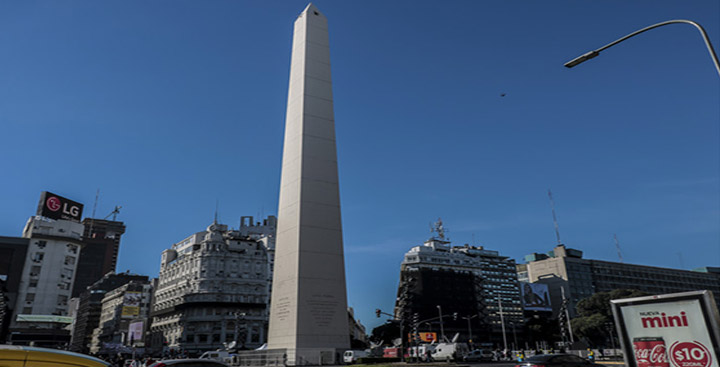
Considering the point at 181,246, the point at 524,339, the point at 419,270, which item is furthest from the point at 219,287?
the point at 524,339

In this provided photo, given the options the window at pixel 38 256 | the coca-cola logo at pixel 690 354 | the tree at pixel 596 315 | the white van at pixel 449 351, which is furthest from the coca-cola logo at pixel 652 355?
the window at pixel 38 256

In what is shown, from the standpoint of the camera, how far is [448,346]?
46219 mm

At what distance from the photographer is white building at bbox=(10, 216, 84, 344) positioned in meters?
64.2

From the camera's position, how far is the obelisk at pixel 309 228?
2531 centimetres

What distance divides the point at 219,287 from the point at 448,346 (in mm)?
52564

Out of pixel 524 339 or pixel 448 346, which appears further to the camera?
pixel 524 339

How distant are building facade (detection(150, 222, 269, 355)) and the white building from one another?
754 inches

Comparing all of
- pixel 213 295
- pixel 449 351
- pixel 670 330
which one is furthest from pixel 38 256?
pixel 670 330

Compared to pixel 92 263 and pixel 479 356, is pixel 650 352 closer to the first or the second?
pixel 479 356

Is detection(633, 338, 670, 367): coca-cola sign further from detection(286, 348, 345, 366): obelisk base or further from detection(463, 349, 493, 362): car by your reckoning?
detection(463, 349, 493, 362): car

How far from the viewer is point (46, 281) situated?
69.8 m

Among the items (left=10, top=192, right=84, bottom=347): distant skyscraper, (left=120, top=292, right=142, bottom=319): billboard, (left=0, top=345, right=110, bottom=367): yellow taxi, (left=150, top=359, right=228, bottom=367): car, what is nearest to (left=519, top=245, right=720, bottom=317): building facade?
(left=120, top=292, right=142, bottom=319): billboard

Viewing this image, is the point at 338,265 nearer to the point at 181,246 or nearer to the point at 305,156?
the point at 305,156

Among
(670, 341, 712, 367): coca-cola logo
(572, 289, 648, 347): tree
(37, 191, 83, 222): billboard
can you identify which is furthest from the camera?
(572, 289, 648, 347): tree
